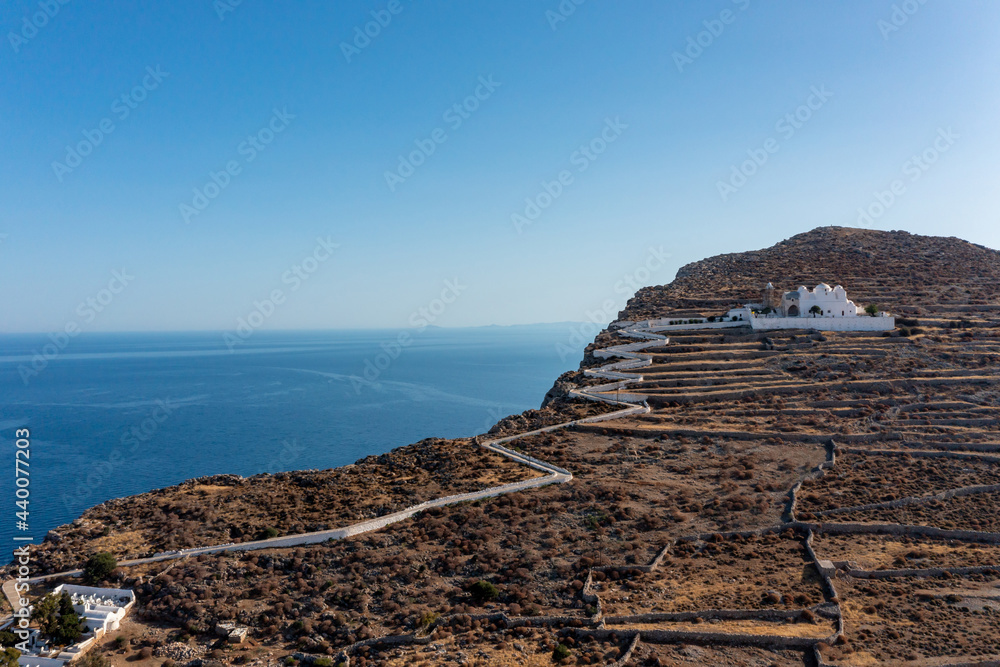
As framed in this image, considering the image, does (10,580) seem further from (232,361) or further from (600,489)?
(232,361)

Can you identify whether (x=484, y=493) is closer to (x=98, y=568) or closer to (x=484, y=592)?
(x=484, y=592)

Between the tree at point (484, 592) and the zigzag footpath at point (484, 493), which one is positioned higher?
the zigzag footpath at point (484, 493)

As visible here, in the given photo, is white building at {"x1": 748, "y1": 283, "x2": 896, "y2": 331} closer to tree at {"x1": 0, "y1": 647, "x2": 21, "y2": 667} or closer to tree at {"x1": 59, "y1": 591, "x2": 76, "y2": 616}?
tree at {"x1": 59, "y1": 591, "x2": 76, "y2": 616}

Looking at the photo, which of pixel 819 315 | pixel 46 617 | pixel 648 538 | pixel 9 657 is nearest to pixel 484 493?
pixel 648 538

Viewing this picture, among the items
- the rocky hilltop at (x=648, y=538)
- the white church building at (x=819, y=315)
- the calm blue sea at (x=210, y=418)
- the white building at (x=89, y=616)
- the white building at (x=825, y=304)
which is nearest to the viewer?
the rocky hilltop at (x=648, y=538)

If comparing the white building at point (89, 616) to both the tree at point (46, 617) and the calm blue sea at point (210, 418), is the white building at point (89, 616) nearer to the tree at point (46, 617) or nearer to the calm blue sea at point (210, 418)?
the tree at point (46, 617)

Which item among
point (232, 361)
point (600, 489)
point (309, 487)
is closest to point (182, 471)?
point (309, 487)

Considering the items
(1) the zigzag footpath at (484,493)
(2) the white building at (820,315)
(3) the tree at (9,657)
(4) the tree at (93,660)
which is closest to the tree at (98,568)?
(1) the zigzag footpath at (484,493)
